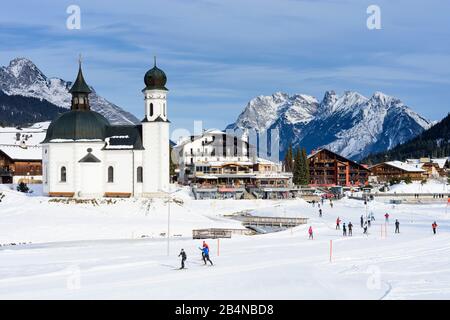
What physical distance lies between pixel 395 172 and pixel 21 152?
9766 centimetres

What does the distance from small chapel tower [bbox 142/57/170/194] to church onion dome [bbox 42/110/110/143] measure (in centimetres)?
535

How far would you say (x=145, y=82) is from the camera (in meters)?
83.7

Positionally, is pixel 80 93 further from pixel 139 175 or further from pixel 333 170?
pixel 333 170

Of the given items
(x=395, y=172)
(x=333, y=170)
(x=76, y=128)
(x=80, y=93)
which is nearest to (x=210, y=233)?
(x=76, y=128)

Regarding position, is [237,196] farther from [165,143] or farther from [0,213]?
[0,213]

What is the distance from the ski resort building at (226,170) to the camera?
361ft

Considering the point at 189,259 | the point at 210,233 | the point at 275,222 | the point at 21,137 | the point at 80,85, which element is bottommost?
the point at 189,259

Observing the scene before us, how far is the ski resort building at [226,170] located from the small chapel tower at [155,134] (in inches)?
916

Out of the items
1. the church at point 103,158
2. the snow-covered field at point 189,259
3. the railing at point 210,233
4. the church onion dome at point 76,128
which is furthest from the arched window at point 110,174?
the railing at point 210,233

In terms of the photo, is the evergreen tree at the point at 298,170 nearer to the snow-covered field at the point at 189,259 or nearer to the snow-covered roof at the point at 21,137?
the snow-covered roof at the point at 21,137

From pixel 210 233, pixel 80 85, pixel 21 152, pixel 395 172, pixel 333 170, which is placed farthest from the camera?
pixel 395 172

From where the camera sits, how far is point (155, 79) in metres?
82.9
